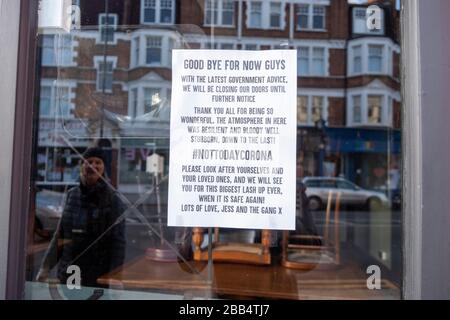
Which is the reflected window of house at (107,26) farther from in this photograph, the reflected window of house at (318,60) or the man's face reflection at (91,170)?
the reflected window of house at (318,60)

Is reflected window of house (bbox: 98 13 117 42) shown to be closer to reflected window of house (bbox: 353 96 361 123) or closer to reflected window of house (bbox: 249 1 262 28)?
reflected window of house (bbox: 249 1 262 28)

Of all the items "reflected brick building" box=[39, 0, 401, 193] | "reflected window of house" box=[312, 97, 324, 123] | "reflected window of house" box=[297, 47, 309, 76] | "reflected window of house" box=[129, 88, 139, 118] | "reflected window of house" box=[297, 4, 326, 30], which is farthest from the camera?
"reflected window of house" box=[312, 97, 324, 123]

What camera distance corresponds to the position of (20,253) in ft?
4.97

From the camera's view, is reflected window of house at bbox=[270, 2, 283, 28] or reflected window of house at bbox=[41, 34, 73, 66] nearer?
reflected window of house at bbox=[41, 34, 73, 66]

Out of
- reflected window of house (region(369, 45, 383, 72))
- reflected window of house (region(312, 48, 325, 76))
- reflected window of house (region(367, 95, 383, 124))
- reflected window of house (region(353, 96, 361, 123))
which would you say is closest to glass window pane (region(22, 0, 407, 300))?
reflected window of house (region(312, 48, 325, 76))

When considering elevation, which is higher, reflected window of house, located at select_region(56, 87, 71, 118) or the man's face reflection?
reflected window of house, located at select_region(56, 87, 71, 118)

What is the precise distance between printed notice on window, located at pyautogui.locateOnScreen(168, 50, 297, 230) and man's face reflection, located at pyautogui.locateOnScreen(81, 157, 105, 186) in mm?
2514

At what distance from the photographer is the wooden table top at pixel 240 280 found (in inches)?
107

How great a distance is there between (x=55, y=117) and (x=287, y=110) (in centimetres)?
210

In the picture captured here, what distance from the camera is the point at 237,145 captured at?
1636 millimetres

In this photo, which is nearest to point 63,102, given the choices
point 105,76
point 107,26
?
point 107,26

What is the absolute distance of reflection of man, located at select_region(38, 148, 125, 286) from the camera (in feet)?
10.8

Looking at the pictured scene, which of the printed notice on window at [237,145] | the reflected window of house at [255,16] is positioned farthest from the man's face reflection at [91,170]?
the printed notice on window at [237,145]

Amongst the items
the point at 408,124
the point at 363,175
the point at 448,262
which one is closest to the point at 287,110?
the point at 408,124
